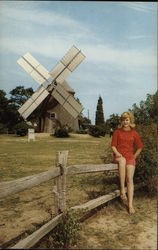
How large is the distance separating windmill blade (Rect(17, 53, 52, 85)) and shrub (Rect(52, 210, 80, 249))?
105 feet

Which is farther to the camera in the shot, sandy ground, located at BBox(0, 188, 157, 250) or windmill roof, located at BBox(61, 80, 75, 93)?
windmill roof, located at BBox(61, 80, 75, 93)

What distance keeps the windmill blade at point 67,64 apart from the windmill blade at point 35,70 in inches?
29.6

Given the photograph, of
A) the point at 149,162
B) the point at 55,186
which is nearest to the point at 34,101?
the point at 149,162

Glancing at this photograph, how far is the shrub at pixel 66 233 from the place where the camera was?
5.10m

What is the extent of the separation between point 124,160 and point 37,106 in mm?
31132

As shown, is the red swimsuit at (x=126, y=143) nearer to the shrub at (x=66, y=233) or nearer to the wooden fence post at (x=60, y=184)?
the wooden fence post at (x=60, y=184)

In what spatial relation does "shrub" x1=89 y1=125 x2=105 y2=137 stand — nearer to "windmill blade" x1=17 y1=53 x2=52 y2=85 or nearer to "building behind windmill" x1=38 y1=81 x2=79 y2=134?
"building behind windmill" x1=38 y1=81 x2=79 y2=134

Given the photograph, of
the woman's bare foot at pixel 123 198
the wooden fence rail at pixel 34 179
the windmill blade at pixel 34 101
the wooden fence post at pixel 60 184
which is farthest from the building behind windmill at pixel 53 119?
the wooden fence post at pixel 60 184

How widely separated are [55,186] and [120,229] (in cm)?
135

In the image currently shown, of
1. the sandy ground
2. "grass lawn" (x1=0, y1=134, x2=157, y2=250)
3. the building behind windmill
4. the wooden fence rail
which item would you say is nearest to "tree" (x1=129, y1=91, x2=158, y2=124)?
"grass lawn" (x1=0, y1=134, x2=157, y2=250)

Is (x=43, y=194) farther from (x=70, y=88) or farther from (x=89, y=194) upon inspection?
(x=70, y=88)

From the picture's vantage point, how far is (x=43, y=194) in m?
8.74

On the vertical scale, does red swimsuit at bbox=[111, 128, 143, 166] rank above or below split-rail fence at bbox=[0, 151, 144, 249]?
above

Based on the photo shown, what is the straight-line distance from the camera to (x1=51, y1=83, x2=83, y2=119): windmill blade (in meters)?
35.1
